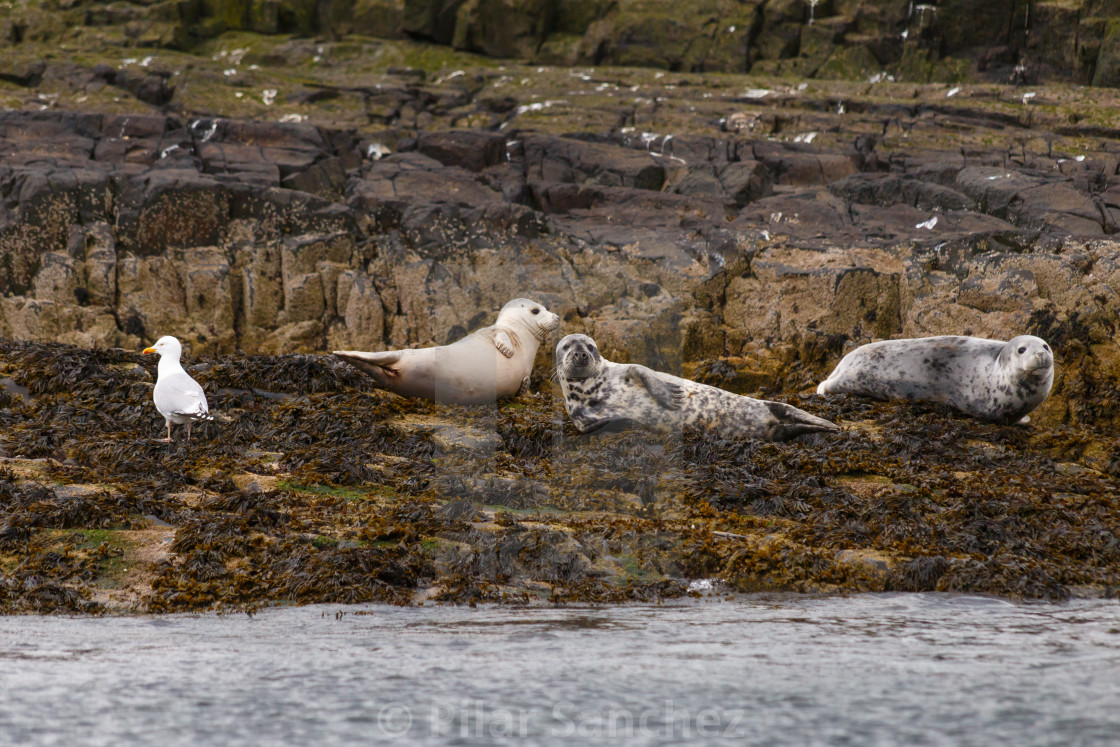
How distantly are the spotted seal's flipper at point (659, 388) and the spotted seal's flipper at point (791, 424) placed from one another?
67 cm

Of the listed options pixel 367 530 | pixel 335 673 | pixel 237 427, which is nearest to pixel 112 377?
pixel 237 427

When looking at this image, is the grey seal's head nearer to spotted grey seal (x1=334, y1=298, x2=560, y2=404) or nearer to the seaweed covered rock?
the seaweed covered rock

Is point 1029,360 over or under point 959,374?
over

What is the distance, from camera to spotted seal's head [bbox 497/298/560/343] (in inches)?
301

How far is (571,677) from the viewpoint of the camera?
2.30 metres

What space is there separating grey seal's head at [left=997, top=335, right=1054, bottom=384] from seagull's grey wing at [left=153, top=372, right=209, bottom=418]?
5696 millimetres

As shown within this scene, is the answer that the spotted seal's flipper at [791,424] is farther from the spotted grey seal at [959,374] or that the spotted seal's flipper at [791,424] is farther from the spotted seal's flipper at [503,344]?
the spotted seal's flipper at [503,344]

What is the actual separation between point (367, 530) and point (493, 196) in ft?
29.1

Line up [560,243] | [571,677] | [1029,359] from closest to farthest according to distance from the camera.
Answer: [571,677] < [1029,359] < [560,243]

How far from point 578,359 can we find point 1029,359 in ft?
10.9

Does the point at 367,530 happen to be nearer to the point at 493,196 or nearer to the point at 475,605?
the point at 475,605

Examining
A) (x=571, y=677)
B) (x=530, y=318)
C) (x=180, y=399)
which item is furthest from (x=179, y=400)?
(x=571, y=677)

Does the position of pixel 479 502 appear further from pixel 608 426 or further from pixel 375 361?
pixel 375 361

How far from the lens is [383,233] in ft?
36.0
